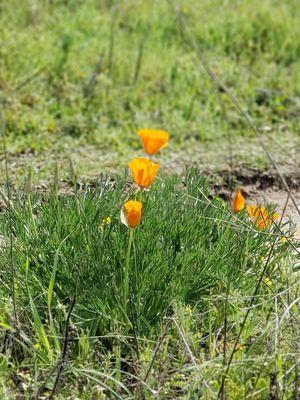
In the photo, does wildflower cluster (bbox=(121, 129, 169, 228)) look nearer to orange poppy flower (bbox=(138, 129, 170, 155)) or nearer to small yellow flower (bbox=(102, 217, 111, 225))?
orange poppy flower (bbox=(138, 129, 170, 155))

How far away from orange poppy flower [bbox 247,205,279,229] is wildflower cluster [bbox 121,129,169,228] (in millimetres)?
475

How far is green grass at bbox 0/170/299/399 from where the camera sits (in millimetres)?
3244

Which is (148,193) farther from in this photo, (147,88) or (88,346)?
(147,88)

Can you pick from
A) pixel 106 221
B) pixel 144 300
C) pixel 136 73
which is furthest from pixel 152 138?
pixel 136 73

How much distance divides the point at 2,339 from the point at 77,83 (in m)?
3.38

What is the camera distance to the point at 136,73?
6695mm

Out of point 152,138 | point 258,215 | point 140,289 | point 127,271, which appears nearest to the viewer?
point 127,271

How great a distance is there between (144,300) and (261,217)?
0.65 m

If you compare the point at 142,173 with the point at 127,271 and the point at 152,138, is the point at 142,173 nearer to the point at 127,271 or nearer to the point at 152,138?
the point at 152,138

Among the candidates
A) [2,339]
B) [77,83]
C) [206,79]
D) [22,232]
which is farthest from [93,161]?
[2,339]

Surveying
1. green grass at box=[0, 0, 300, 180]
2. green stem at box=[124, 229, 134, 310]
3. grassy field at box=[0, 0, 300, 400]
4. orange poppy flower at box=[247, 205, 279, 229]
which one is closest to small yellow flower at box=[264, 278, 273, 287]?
grassy field at box=[0, 0, 300, 400]

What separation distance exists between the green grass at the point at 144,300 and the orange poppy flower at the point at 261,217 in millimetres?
57

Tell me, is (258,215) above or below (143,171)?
below

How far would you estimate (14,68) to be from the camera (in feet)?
21.6
